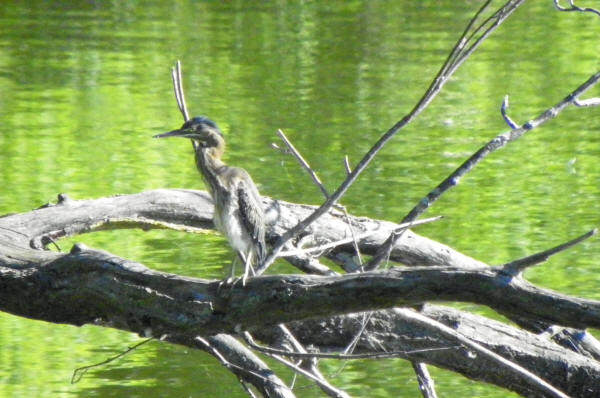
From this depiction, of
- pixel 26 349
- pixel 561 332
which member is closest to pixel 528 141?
pixel 26 349

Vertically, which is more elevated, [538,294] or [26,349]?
[538,294]

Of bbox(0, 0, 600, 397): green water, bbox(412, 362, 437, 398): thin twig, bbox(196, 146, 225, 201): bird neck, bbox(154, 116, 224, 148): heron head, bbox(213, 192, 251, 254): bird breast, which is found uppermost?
bbox(154, 116, 224, 148): heron head

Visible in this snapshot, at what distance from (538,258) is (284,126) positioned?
7737 mm

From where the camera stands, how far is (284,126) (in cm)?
984

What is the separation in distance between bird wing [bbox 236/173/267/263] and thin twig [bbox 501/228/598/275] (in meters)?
1.40

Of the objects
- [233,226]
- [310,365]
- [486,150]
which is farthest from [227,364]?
[486,150]

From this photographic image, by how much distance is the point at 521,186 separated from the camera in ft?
26.9

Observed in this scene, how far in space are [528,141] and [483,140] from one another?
1.28 feet

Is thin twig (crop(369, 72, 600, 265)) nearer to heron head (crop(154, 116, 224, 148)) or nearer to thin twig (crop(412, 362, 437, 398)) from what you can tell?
thin twig (crop(412, 362, 437, 398))

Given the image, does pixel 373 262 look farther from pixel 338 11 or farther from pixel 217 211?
pixel 338 11

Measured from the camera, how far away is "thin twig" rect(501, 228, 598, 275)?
2.13 m

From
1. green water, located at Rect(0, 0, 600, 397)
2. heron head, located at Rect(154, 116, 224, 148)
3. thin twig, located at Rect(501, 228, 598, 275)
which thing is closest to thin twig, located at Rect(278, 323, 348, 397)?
heron head, located at Rect(154, 116, 224, 148)

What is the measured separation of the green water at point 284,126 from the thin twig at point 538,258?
9.11 ft

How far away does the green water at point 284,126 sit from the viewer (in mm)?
5645
